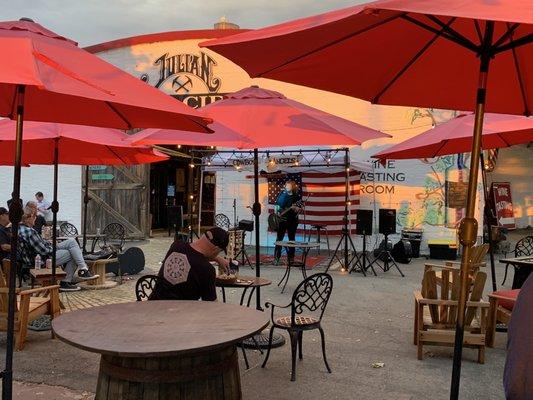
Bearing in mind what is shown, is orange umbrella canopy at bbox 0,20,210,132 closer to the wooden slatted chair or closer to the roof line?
the wooden slatted chair

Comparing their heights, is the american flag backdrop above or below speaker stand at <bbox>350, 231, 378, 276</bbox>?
above

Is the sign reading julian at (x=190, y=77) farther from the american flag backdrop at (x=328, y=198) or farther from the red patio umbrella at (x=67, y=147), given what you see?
the red patio umbrella at (x=67, y=147)

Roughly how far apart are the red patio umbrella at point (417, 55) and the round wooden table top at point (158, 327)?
1.35 metres

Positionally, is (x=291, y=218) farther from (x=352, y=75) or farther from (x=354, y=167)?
(x=352, y=75)

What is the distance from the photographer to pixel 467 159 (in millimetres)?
13180

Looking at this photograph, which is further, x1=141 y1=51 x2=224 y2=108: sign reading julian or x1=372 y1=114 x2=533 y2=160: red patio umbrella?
x1=141 y1=51 x2=224 y2=108: sign reading julian

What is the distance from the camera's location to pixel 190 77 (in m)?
15.7

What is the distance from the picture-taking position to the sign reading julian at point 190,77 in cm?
1547

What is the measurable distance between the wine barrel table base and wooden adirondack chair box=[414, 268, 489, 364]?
300 cm

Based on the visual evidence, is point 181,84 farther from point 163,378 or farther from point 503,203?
point 163,378

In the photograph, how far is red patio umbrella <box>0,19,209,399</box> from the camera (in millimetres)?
2750

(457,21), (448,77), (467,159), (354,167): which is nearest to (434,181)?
(467,159)

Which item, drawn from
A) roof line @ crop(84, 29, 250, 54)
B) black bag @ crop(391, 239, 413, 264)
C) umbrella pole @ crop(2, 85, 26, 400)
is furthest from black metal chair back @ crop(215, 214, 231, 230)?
umbrella pole @ crop(2, 85, 26, 400)

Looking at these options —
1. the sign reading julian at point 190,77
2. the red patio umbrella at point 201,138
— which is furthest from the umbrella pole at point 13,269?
the sign reading julian at point 190,77
